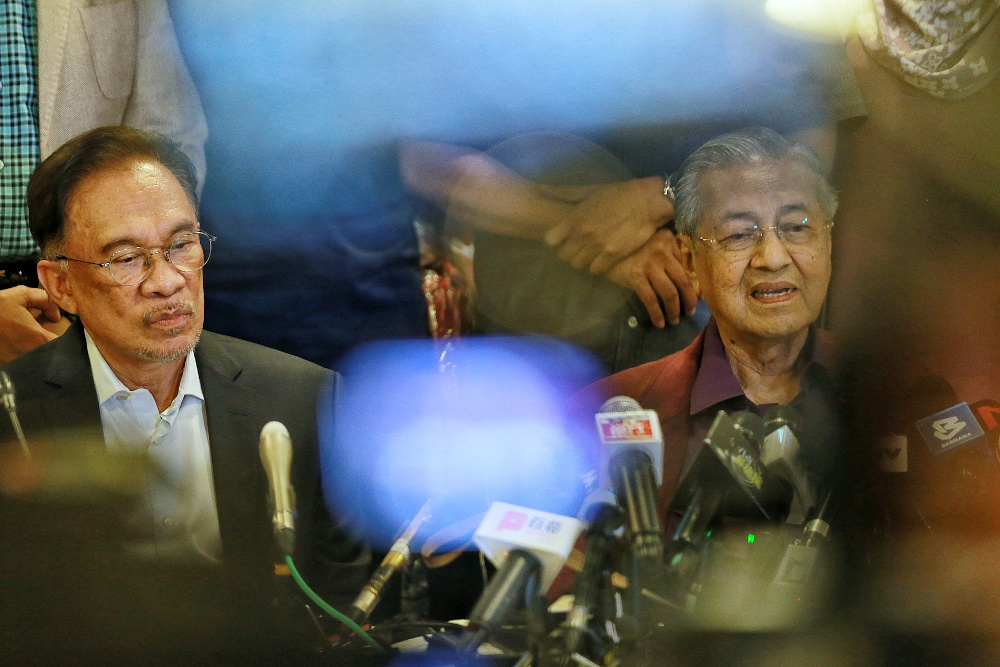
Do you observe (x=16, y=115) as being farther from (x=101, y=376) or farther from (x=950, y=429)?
(x=950, y=429)

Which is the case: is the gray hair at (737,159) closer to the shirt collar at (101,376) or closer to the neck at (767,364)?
the neck at (767,364)

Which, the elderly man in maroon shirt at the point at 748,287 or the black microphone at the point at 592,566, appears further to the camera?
the elderly man in maroon shirt at the point at 748,287

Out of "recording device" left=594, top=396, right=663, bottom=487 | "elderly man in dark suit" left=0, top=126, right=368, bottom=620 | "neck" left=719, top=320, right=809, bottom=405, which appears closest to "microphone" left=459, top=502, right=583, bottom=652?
"recording device" left=594, top=396, right=663, bottom=487

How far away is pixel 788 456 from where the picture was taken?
6.66 ft

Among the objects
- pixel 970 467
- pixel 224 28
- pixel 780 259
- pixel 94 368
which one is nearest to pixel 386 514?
pixel 94 368

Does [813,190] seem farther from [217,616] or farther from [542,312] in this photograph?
[217,616]

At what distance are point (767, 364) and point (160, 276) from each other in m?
1.32

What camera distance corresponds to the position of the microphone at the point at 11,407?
2.05m

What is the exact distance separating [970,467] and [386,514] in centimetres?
130

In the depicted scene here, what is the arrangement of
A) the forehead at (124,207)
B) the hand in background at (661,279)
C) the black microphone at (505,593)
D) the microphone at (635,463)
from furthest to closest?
1. the hand in background at (661,279)
2. the forehead at (124,207)
3. the microphone at (635,463)
4. the black microphone at (505,593)

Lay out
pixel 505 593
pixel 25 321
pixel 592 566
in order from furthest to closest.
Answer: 1. pixel 25 321
2. pixel 592 566
3. pixel 505 593

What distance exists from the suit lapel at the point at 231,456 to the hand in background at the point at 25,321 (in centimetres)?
32

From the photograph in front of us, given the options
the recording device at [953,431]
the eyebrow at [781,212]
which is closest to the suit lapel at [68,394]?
the eyebrow at [781,212]

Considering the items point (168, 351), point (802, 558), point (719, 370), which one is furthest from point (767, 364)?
point (168, 351)
